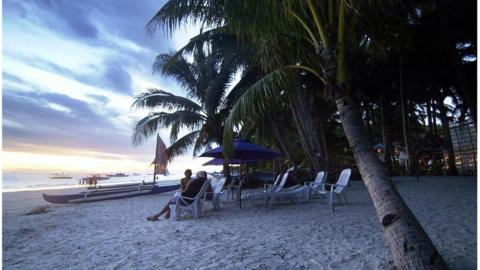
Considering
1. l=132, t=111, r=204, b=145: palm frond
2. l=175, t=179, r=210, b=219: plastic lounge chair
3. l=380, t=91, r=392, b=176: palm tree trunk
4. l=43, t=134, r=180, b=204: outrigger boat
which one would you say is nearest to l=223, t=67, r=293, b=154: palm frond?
l=175, t=179, r=210, b=219: plastic lounge chair

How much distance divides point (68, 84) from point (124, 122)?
6.41 meters

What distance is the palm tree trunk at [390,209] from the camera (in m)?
2.42

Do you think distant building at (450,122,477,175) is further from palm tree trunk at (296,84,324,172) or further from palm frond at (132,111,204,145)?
palm frond at (132,111,204,145)

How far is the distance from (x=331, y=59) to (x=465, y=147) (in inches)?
557

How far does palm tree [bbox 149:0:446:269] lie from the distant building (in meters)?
11.8

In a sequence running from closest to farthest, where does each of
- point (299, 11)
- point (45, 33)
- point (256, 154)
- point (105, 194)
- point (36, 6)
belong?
point (299, 11) → point (36, 6) → point (45, 33) → point (256, 154) → point (105, 194)

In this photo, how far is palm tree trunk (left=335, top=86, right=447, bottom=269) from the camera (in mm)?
2418

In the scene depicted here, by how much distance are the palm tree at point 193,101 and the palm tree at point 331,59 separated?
7.81 metres

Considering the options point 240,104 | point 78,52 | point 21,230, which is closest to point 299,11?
point 240,104

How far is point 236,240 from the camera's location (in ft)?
13.2

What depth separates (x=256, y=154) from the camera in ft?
26.4

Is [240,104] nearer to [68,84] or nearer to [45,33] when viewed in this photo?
[45,33]

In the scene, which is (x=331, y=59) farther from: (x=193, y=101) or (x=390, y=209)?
(x=193, y=101)

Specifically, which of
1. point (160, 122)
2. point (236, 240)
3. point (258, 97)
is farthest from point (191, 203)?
point (160, 122)
